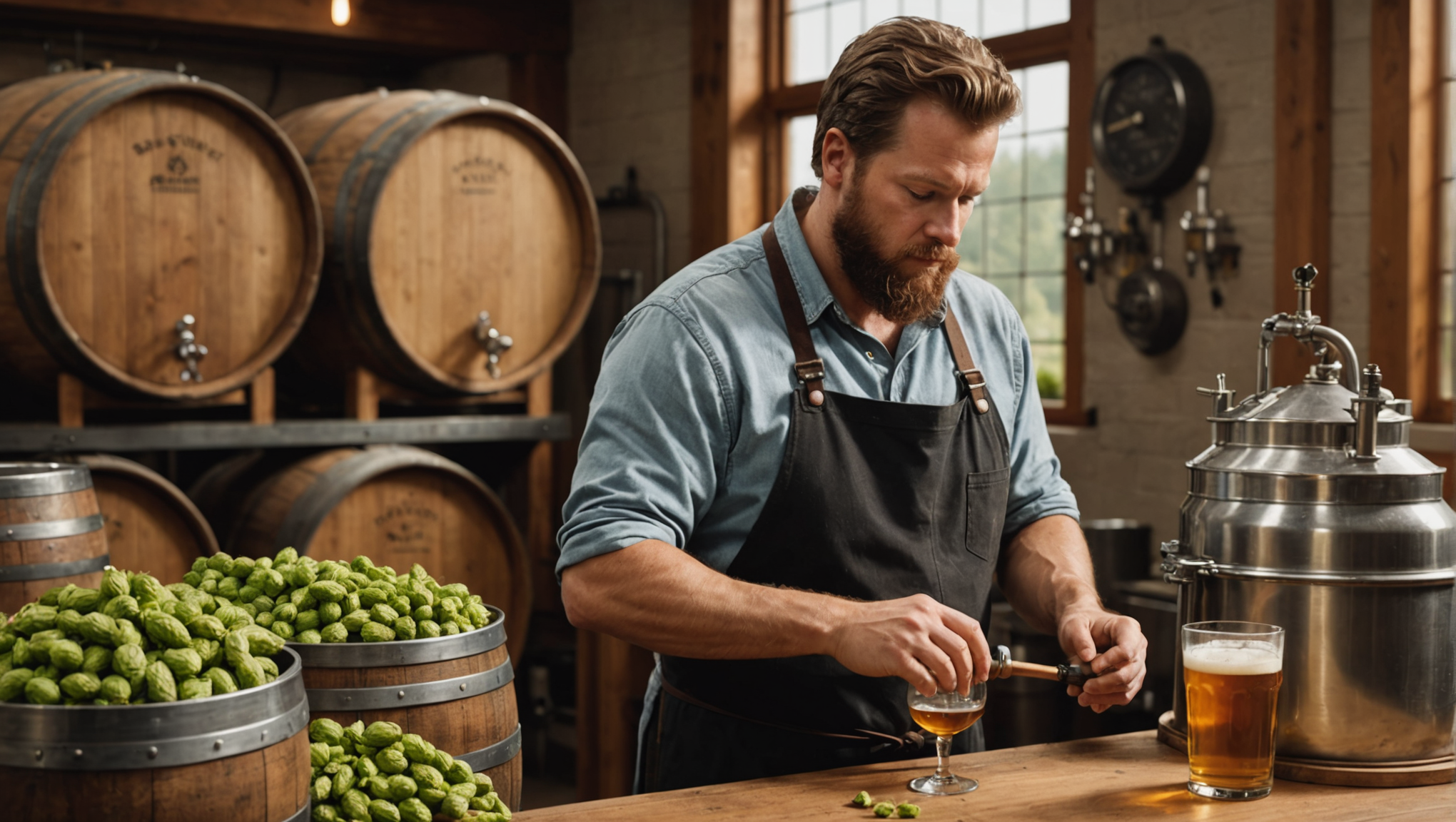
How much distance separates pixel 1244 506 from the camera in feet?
5.93

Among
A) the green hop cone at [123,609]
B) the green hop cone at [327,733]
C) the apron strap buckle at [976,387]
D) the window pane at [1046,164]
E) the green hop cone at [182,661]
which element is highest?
the window pane at [1046,164]

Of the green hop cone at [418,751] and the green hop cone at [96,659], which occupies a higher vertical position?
the green hop cone at [96,659]

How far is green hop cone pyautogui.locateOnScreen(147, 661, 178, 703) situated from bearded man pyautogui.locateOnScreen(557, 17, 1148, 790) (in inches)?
24.2

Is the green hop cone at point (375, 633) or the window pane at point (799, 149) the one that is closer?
the green hop cone at point (375, 633)

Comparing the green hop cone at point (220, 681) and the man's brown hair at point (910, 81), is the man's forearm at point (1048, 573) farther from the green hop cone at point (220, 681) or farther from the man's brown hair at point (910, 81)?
the green hop cone at point (220, 681)

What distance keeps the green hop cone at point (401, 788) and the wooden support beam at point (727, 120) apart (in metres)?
4.02

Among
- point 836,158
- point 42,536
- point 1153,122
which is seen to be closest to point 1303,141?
point 1153,122

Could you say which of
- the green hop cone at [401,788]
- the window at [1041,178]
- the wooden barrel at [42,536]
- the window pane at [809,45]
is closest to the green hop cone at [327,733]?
the green hop cone at [401,788]

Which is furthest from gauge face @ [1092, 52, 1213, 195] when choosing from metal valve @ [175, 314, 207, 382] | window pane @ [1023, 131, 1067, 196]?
metal valve @ [175, 314, 207, 382]

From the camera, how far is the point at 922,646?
164 centimetres

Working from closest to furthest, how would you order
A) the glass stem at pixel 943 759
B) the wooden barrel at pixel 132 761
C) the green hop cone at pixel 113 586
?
the wooden barrel at pixel 132 761 < the green hop cone at pixel 113 586 < the glass stem at pixel 943 759

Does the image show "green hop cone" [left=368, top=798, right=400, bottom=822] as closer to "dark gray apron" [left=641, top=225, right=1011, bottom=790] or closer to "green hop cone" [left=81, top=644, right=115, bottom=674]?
"green hop cone" [left=81, top=644, right=115, bottom=674]

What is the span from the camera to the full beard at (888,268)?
6.64 ft

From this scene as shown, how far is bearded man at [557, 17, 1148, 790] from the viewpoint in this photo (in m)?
1.82
